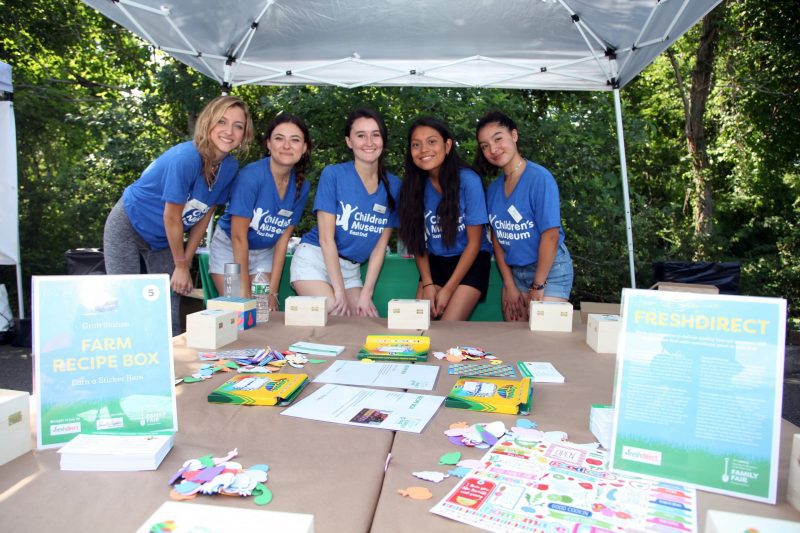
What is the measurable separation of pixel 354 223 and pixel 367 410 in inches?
67.9

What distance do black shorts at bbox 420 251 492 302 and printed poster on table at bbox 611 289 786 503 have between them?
1.96 m

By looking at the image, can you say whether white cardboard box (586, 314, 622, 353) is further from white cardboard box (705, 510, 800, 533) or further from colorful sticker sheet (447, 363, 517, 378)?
white cardboard box (705, 510, 800, 533)

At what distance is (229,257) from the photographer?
300 cm

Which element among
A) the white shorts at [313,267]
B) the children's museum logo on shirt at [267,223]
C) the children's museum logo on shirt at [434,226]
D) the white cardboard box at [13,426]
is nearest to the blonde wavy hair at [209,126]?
the children's museum logo on shirt at [267,223]

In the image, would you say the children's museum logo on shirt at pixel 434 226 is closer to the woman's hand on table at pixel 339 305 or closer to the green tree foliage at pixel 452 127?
the woman's hand on table at pixel 339 305

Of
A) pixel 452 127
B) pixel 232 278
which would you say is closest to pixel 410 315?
pixel 232 278

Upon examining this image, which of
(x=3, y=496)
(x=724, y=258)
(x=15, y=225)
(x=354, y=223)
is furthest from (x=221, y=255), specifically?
(x=724, y=258)

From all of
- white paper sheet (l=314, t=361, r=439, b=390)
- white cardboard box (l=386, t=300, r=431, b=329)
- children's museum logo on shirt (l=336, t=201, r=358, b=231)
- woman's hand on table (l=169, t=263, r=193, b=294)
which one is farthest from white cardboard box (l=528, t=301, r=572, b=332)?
woman's hand on table (l=169, t=263, r=193, b=294)

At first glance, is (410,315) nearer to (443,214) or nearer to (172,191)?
(443,214)

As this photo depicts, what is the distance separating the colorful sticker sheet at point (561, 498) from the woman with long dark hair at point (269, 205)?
2065mm

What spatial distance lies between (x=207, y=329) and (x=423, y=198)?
1.47m

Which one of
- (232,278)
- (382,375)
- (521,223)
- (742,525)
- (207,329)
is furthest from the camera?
(521,223)

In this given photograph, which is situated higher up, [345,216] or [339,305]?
[345,216]

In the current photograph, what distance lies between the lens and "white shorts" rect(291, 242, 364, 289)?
2859mm
